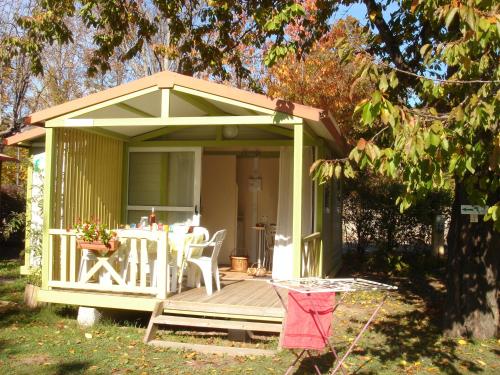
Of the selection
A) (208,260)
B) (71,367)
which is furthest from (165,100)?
(71,367)

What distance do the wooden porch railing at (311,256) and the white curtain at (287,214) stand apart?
0.83 feet

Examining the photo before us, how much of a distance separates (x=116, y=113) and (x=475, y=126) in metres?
5.49

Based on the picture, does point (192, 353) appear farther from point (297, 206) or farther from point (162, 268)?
point (297, 206)

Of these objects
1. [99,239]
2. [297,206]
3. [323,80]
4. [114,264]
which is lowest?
[114,264]

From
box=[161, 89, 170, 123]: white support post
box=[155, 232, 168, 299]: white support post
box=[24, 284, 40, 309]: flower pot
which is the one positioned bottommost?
box=[24, 284, 40, 309]: flower pot

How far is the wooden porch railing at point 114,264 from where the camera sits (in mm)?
6664

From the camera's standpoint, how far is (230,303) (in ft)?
21.2

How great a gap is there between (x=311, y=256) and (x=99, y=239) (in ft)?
10.1

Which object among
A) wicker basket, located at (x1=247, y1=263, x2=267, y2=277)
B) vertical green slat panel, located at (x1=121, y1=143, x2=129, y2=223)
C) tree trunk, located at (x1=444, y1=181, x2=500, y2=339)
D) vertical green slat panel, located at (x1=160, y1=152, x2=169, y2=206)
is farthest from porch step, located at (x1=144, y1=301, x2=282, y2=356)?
vertical green slat panel, located at (x1=121, y1=143, x2=129, y2=223)

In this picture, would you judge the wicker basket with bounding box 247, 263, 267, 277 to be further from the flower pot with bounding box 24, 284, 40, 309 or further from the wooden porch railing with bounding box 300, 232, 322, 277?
the flower pot with bounding box 24, 284, 40, 309

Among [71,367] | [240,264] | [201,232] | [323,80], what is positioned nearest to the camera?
[71,367]

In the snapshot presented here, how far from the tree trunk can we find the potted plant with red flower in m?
4.08

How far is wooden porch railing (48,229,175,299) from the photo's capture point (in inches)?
262

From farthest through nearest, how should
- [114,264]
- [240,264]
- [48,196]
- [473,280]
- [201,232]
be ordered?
1. [240,264]
2. [114,264]
3. [201,232]
4. [48,196]
5. [473,280]
